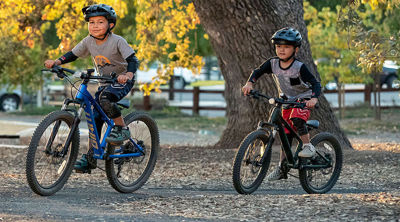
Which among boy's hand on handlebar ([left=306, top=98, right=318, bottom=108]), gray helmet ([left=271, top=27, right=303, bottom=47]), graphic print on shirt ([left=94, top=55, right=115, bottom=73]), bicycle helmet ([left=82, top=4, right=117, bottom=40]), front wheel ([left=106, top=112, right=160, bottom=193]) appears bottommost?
front wheel ([left=106, top=112, right=160, bottom=193])

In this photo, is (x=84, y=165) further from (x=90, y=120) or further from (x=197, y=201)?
(x=197, y=201)

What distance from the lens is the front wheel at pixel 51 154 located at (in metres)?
6.59

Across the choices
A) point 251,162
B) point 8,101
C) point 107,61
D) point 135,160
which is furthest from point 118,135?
point 8,101

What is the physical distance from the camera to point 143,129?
7703mm

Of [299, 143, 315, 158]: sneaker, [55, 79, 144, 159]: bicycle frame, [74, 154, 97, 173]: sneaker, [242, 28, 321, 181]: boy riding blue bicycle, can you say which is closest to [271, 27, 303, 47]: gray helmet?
[242, 28, 321, 181]: boy riding blue bicycle

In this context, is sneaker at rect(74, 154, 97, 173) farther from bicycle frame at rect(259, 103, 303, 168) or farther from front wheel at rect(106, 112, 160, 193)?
bicycle frame at rect(259, 103, 303, 168)

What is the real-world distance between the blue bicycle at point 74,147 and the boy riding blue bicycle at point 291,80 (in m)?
1.18

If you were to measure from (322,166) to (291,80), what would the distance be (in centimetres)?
100

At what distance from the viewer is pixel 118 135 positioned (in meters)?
7.16

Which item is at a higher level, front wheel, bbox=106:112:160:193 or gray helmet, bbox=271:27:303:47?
gray helmet, bbox=271:27:303:47

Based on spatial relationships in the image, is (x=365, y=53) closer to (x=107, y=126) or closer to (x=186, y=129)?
(x=107, y=126)

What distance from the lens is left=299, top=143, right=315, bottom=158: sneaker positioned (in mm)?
7551

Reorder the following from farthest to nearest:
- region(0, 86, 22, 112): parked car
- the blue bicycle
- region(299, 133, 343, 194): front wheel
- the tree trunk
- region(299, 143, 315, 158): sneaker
→ region(0, 86, 22, 112): parked car → the tree trunk → region(299, 133, 343, 194): front wheel → region(299, 143, 315, 158): sneaker → the blue bicycle

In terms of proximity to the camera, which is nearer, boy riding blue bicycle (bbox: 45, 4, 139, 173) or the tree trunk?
boy riding blue bicycle (bbox: 45, 4, 139, 173)
